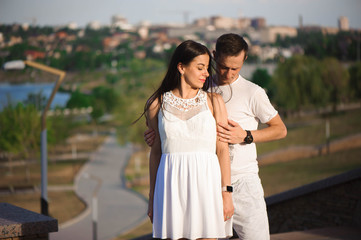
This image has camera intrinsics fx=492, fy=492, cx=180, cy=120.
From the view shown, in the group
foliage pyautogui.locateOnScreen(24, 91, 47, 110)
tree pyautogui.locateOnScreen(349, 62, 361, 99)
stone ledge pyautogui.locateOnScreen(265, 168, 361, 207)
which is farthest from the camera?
foliage pyautogui.locateOnScreen(24, 91, 47, 110)

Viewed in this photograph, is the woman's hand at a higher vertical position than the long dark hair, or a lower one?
lower

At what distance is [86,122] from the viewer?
93.7 metres

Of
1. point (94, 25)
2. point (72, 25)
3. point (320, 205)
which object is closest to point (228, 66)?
point (320, 205)

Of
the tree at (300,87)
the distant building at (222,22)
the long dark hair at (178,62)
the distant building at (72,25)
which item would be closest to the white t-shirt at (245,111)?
the long dark hair at (178,62)

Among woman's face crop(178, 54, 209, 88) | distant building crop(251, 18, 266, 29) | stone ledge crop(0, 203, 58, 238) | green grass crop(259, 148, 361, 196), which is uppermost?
distant building crop(251, 18, 266, 29)

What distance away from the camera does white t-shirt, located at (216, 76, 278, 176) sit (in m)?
3.27

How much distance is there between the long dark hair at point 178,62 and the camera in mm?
3020

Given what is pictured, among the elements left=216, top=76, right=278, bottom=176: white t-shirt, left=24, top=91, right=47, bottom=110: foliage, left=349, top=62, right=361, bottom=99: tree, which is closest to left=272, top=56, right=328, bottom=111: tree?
left=349, top=62, right=361, bottom=99: tree

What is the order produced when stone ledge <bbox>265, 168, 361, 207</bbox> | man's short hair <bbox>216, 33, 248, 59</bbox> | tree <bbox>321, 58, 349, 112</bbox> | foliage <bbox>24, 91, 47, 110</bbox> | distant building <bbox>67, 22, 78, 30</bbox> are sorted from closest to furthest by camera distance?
man's short hair <bbox>216, 33, 248, 59</bbox>, stone ledge <bbox>265, 168, 361, 207</bbox>, tree <bbox>321, 58, 349, 112</bbox>, foliage <bbox>24, 91, 47, 110</bbox>, distant building <bbox>67, 22, 78, 30</bbox>

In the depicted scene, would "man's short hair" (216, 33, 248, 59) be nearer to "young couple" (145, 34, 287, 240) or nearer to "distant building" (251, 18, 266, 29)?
"young couple" (145, 34, 287, 240)

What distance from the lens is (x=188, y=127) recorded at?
2.99m

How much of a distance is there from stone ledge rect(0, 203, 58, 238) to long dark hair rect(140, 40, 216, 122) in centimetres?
164

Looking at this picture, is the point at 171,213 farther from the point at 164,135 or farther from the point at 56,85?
the point at 56,85

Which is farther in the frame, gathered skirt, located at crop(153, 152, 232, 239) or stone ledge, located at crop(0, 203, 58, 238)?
stone ledge, located at crop(0, 203, 58, 238)
